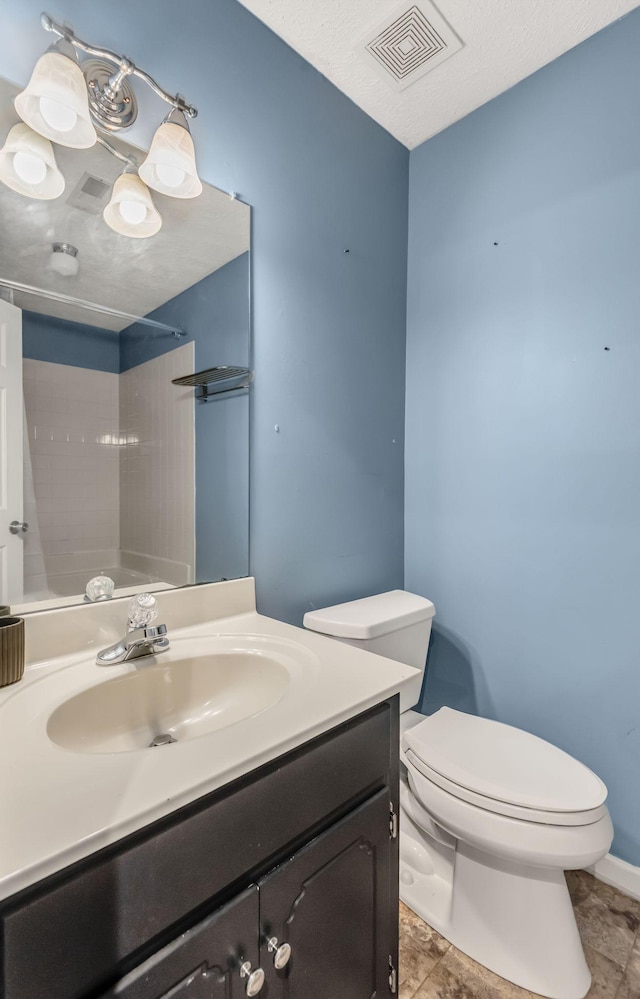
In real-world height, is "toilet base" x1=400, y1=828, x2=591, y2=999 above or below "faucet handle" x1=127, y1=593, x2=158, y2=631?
below

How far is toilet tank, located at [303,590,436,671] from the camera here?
1248mm

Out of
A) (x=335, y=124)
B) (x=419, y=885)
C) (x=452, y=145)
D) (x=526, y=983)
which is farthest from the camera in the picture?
(x=452, y=145)

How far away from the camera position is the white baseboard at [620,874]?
1.24 meters

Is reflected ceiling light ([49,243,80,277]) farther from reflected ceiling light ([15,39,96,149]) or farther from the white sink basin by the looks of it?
the white sink basin

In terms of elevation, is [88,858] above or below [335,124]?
below

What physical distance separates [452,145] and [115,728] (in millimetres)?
2097

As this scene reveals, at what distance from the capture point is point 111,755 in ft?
1.84

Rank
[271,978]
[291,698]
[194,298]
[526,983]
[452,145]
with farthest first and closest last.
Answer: [452,145]
[194,298]
[526,983]
[291,698]
[271,978]

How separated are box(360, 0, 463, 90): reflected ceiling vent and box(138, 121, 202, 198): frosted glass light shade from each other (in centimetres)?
76

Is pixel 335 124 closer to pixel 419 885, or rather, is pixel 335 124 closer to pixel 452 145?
pixel 452 145

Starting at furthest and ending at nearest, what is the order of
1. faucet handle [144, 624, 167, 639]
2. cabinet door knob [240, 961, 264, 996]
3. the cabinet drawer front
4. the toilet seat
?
1. the toilet seat
2. faucet handle [144, 624, 167, 639]
3. cabinet door knob [240, 961, 264, 996]
4. the cabinet drawer front

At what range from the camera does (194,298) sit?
1132mm

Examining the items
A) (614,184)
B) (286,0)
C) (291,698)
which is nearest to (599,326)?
(614,184)

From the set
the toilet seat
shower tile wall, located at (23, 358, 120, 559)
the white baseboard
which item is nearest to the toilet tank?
the toilet seat
